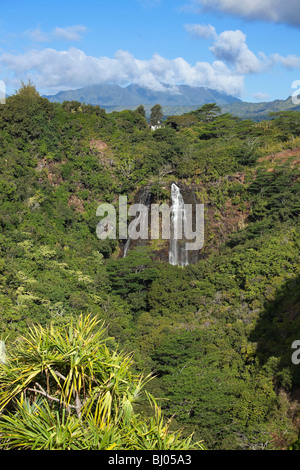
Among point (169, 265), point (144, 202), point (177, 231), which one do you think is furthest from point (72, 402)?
point (144, 202)

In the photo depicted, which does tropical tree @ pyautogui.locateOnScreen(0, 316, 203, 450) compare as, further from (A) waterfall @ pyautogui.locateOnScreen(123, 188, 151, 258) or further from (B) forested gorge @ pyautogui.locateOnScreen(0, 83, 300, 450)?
(A) waterfall @ pyautogui.locateOnScreen(123, 188, 151, 258)

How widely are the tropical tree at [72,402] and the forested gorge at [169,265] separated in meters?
0.19

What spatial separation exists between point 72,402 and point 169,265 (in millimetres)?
17784

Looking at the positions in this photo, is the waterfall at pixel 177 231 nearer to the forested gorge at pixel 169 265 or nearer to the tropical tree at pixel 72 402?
the forested gorge at pixel 169 265

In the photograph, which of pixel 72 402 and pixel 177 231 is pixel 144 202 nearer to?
pixel 177 231

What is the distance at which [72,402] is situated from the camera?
21.5ft

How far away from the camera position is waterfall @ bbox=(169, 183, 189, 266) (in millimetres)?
27470

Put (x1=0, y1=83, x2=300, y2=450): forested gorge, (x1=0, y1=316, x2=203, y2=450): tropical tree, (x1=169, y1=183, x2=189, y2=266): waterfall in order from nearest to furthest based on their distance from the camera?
(x1=0, y1=316, x2=203, y2=450): tropical tree → (x1=0, y1=83, x2=300, y2=450): forested gorge → (x1=169, y1=183, x2=189, y2=266): waterfall

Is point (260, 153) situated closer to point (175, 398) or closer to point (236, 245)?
point (236, 245)

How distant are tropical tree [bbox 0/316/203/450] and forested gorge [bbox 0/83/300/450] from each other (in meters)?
0.19

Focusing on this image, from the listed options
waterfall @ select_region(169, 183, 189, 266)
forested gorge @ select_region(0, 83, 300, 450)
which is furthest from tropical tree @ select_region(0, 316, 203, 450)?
waterfall @ select_region(169, 183, 189, 266)

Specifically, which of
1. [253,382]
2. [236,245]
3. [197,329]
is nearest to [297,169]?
[236,245]

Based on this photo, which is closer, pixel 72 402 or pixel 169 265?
pixel 72 402

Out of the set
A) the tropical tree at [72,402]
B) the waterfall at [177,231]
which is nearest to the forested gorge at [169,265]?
the tropical tree at [72,402]
